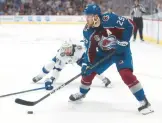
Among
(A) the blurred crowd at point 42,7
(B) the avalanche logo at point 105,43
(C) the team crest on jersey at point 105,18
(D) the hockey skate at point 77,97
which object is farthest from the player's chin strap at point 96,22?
(A) the blurred crowd at point 42,7

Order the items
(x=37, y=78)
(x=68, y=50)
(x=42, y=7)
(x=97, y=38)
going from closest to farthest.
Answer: (x=97, y=38), (x=68, y=50), (x=37, y=78), (x=42, y=7)

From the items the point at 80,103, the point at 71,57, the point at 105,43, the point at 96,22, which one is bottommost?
the point at 80,103

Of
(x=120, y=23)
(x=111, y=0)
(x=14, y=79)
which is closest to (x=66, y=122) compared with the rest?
(x=120, y=23)

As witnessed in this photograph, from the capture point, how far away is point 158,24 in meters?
9.23

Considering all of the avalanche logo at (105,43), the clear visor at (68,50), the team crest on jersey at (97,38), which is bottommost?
the clear visor at (68,50)

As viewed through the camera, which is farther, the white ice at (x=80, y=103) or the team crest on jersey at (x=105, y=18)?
the team crest on jersey at (x=105, y=18)

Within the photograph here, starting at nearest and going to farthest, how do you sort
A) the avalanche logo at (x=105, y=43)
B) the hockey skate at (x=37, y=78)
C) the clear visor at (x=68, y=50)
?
1. the avalanche logo at (x=105, y=43)
2. the clear visor at (x=68, y=50)
3. the hockey skate at (x=37, y=78)

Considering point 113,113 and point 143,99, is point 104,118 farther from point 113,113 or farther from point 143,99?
point 143,99

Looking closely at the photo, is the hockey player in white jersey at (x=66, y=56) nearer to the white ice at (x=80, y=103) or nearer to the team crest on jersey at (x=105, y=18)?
the white ice at (x=80, y=103)

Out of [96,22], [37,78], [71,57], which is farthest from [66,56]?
[96,22]

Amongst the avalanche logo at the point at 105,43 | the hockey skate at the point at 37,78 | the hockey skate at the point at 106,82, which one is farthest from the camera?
the hockey skate at the point at 37,78

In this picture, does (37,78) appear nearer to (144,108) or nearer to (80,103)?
(80,103)

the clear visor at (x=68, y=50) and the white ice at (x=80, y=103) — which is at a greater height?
the clear visor at (x=68, y=50)

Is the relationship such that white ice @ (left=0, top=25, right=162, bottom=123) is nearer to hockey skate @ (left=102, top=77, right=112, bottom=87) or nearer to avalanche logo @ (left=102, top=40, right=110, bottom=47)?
hockey skate @ (left=102, top=77, right=112, bottom=87)
